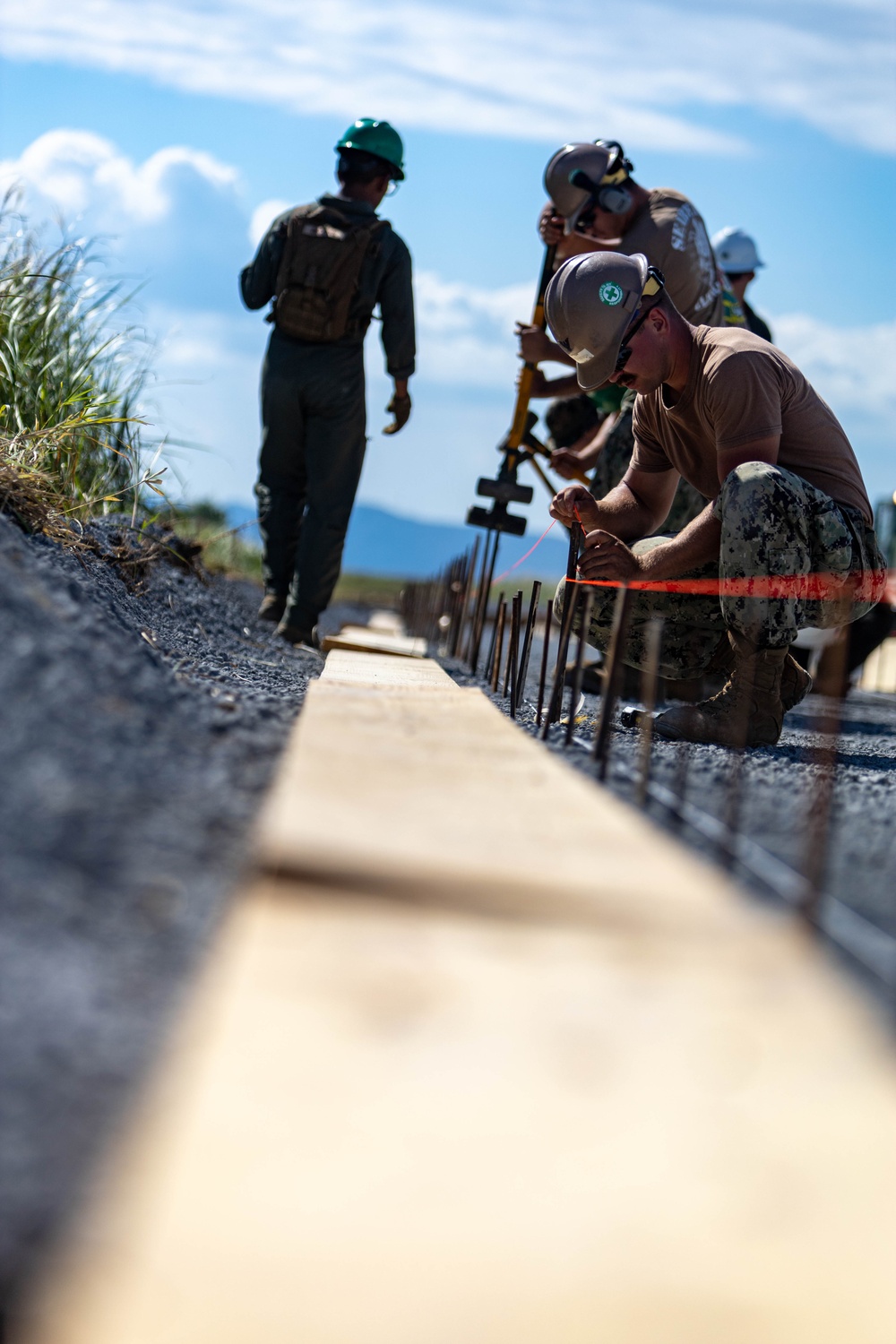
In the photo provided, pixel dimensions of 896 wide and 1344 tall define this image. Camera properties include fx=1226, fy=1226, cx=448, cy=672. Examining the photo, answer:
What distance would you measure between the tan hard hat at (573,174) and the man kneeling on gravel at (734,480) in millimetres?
1344

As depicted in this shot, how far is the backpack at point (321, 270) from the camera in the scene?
15.9 feet

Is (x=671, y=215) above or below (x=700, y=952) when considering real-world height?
above

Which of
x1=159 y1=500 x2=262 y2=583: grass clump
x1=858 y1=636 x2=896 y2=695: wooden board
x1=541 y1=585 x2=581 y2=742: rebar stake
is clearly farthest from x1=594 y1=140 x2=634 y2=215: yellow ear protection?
x1=858 y1=636 x2=896 y2=695: wooden board

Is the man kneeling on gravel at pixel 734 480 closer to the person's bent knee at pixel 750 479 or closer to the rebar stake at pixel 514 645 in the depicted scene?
the person's bent knee at pixel 750 479

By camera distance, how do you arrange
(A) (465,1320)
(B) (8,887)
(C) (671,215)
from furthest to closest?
(C) (671,215) → (B) (8,887) → (A) (465,1320)

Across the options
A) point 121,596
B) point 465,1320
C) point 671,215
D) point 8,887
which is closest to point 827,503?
point 671,215

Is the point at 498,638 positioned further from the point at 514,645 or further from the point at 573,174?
the point at 573,174

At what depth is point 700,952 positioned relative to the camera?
1.10 m

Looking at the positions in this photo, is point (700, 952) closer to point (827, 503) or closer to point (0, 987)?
point (0, 987)

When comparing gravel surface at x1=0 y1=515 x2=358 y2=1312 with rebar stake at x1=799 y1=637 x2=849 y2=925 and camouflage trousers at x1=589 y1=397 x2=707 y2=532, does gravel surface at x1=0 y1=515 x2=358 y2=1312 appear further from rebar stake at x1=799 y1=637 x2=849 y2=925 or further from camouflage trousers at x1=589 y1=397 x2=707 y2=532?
camouflage trousers at x1=589 y1=397 x2=707 y2=532

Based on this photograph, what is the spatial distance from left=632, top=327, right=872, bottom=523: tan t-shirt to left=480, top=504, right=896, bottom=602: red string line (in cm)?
19

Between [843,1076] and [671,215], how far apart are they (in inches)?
151

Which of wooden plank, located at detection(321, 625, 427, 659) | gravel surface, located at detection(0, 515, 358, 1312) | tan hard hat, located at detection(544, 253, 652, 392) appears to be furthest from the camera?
wooden plank, located at detection(321, 625, 427, 659)

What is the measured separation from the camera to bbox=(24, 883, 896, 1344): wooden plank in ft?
2.54
